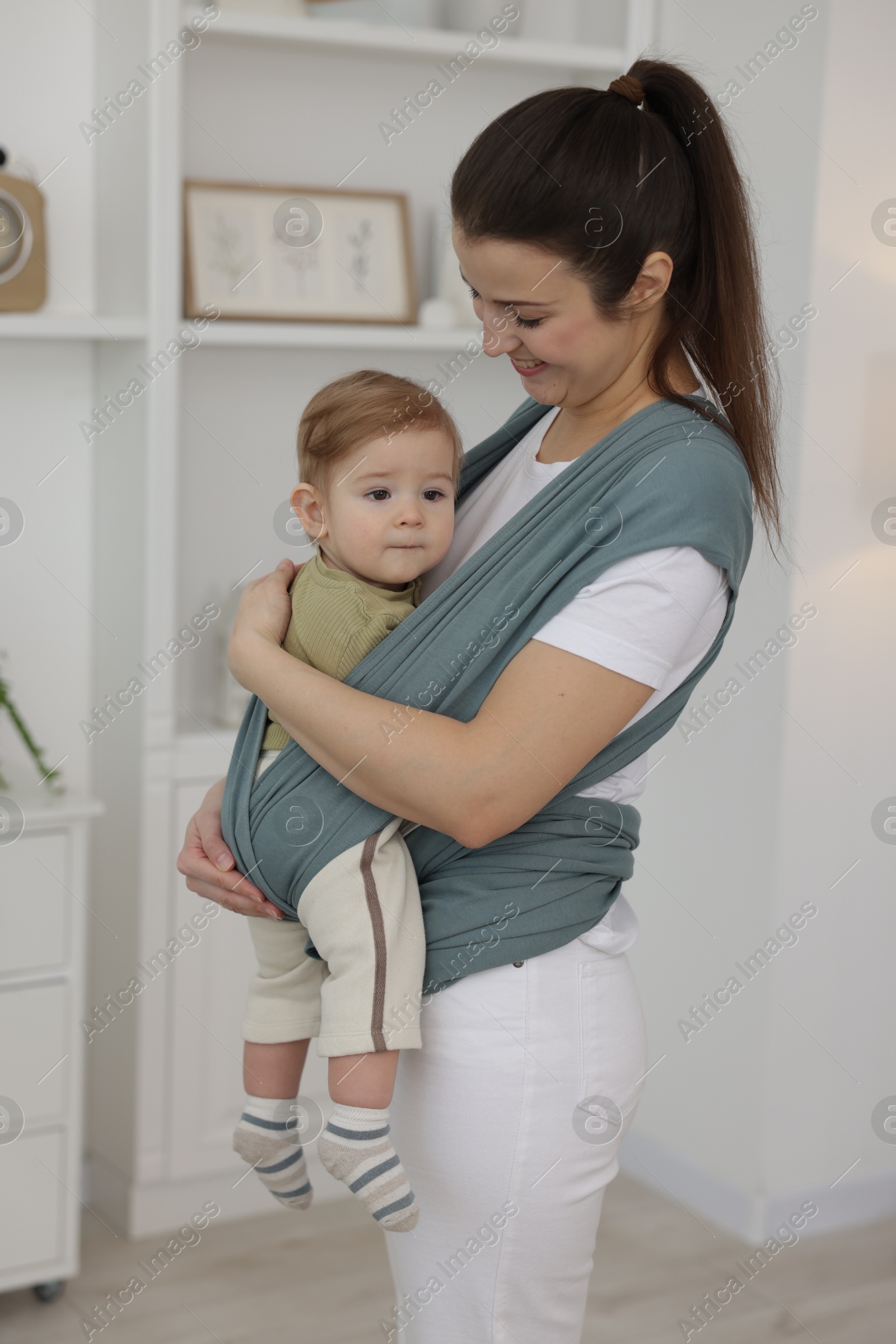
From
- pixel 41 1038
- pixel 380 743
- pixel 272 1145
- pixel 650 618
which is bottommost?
pixel 41 1038

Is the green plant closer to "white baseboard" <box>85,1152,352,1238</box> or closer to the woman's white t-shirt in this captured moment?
"white baseboard" <box>85,1152,352,1238</box>

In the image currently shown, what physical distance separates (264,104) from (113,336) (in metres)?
0.57

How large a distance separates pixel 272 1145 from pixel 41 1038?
104cm

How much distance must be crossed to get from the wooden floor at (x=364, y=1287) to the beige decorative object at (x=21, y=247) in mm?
1662

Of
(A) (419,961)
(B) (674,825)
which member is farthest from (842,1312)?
(A) (419,961)

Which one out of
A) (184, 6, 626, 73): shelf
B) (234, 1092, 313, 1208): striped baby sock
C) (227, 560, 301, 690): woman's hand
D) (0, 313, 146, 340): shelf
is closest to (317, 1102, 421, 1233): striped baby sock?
(234, 1092, 313, 1208): striped baby sock

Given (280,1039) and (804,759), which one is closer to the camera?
(280,1039)

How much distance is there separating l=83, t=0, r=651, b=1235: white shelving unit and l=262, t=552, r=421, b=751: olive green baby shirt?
44.2 inches

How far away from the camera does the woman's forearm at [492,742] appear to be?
102 centimetres

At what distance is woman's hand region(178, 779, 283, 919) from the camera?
4.02ft

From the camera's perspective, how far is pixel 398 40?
236 centimetres

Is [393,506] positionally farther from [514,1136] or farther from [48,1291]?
[48,1291]

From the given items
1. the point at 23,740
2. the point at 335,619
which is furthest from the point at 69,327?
the point at 335,619

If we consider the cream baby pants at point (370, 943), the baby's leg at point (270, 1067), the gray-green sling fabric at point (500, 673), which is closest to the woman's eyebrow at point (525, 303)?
the gray-green sling fabric at point (500, 673)
